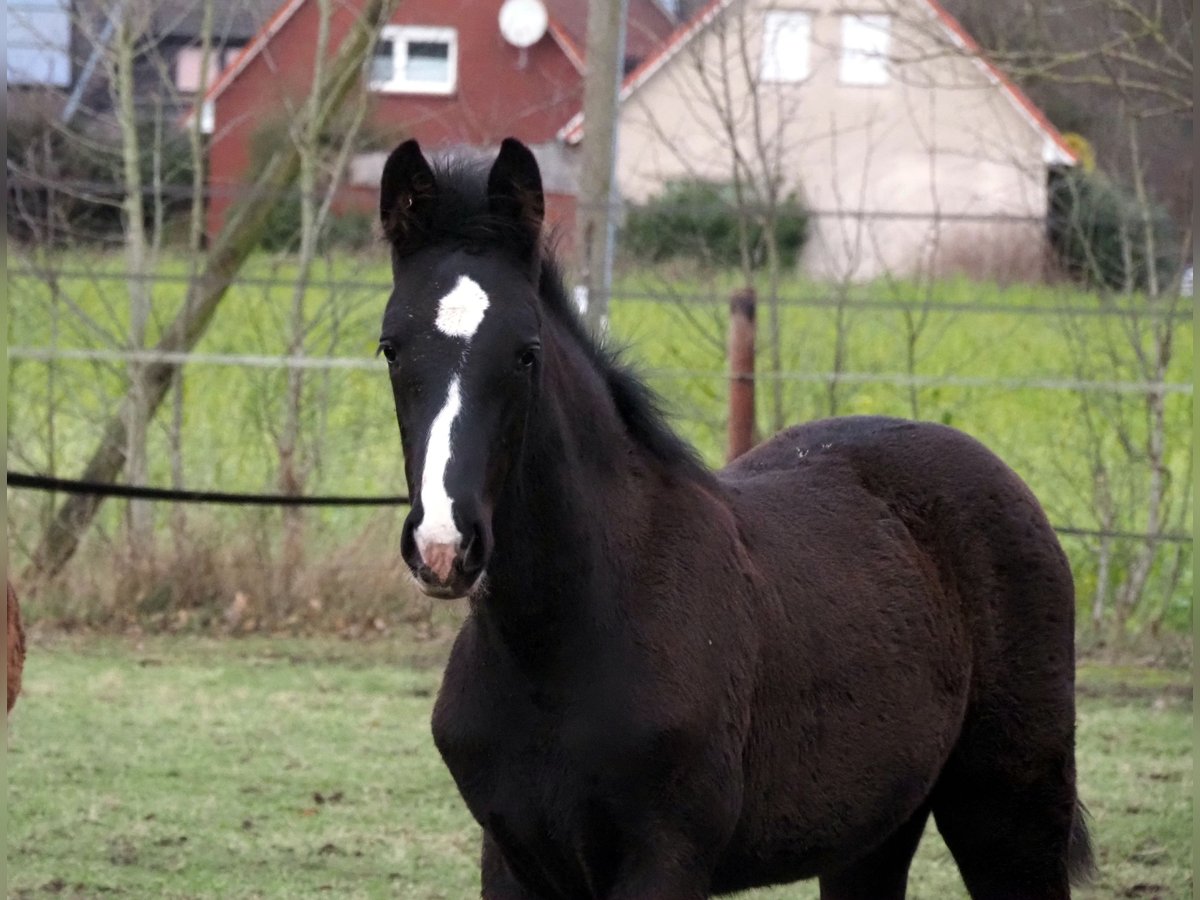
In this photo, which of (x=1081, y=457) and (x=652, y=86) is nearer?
(x=1081, y=457)

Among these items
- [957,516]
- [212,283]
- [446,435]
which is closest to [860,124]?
[212,283]

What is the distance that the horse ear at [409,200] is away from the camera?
2.83 metres

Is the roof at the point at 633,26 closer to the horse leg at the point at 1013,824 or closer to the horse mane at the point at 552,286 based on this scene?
the horse leg at the point at 1013,824

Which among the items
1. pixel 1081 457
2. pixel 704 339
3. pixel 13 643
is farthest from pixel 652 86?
pixel 13 643

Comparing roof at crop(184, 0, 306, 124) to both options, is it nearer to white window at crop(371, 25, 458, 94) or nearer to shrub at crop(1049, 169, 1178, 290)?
white window at crop(371, 25, 458, 94)

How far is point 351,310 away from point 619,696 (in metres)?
6.27

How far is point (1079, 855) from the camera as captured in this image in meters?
3.94

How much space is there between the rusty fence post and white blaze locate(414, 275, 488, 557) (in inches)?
205

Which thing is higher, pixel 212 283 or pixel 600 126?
pixel 600 126

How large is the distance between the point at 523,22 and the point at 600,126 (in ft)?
9.93

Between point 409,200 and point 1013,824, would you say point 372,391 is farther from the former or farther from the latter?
point 409,200

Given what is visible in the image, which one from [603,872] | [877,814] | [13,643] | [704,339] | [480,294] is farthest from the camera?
[704,339]

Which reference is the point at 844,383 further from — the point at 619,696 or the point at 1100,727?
the point at 619,696

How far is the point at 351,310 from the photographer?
8.86 metres
